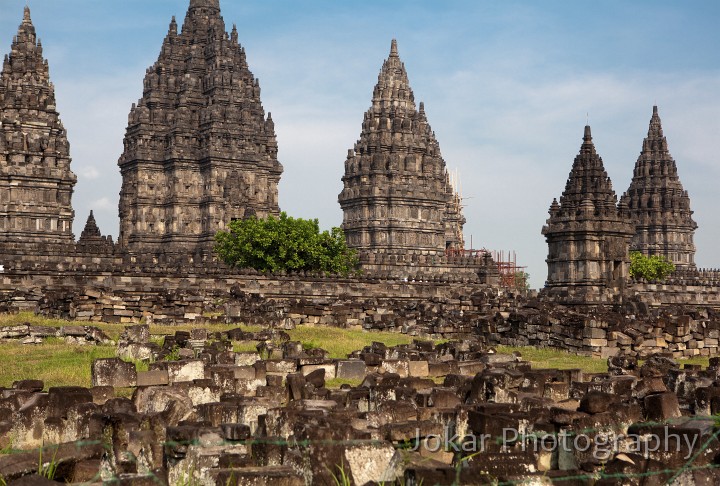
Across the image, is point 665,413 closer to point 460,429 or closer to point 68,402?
point 460,429

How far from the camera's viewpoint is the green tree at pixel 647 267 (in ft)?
244

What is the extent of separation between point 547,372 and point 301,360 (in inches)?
156

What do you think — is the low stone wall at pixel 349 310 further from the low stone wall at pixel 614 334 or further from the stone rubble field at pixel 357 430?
the stone rubble field at pixel 357 430

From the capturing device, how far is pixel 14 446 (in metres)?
9.92

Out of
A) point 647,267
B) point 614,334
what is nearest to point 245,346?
point 614,334

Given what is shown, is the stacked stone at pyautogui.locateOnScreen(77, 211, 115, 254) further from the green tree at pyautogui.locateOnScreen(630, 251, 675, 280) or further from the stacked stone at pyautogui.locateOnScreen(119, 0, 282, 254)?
the green tree at pyautogui.locateOnScreen(630, 251, 675, 280)

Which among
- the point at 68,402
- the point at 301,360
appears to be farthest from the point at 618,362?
the point at 68,402

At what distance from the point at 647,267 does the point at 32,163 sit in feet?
152

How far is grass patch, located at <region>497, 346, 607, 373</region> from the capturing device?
18533 mm

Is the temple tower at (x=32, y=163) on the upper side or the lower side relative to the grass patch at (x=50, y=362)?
upper

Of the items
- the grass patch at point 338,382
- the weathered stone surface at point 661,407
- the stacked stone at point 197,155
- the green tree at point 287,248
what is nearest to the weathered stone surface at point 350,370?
the grass patch at point 338,382

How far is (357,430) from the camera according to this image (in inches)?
340

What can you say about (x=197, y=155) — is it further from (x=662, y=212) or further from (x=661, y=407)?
(x=661, y=407)

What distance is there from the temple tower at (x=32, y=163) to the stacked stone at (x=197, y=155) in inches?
587
